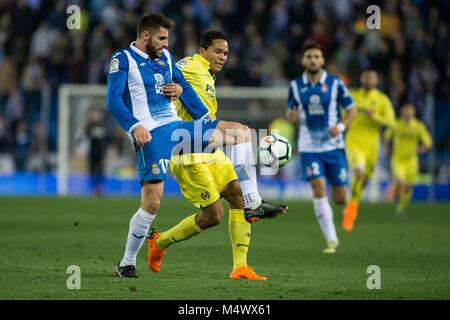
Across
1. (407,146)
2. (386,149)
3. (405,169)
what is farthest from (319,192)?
(386,149)

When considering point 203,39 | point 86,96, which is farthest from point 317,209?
point 86,96

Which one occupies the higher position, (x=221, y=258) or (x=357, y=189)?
(x=357, y=189)

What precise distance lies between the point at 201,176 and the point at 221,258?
208 cm

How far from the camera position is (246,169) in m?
9.63

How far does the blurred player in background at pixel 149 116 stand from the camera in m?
8.27

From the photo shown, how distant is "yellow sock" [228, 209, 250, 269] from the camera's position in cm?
894

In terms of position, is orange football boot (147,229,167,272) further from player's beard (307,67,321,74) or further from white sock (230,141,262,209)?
player's beard (307,67,321,74)

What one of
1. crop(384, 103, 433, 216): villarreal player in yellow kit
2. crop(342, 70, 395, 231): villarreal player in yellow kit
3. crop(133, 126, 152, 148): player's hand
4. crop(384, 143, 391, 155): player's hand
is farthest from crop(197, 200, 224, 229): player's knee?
crop(384, 143, 391, 155): player's hand

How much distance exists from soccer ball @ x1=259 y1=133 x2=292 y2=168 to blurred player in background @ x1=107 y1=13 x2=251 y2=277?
676 millimetres

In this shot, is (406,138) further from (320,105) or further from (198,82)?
(198,82)

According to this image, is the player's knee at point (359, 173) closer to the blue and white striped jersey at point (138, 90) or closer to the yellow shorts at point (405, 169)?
the yellow shorts at point (405, 169)

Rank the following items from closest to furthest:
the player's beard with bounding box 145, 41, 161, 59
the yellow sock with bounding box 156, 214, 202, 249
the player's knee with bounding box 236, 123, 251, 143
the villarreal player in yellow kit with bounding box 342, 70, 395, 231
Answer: the player's knee with bounding box 236, 123, 251, 143 → the player's beard with bounding box 145, 41, 161, 59 → the yellow sock with bounding box 156, 214, 202, 249 → the villarreal player in yellow kit with bounding box 342, 70, 395, 231
